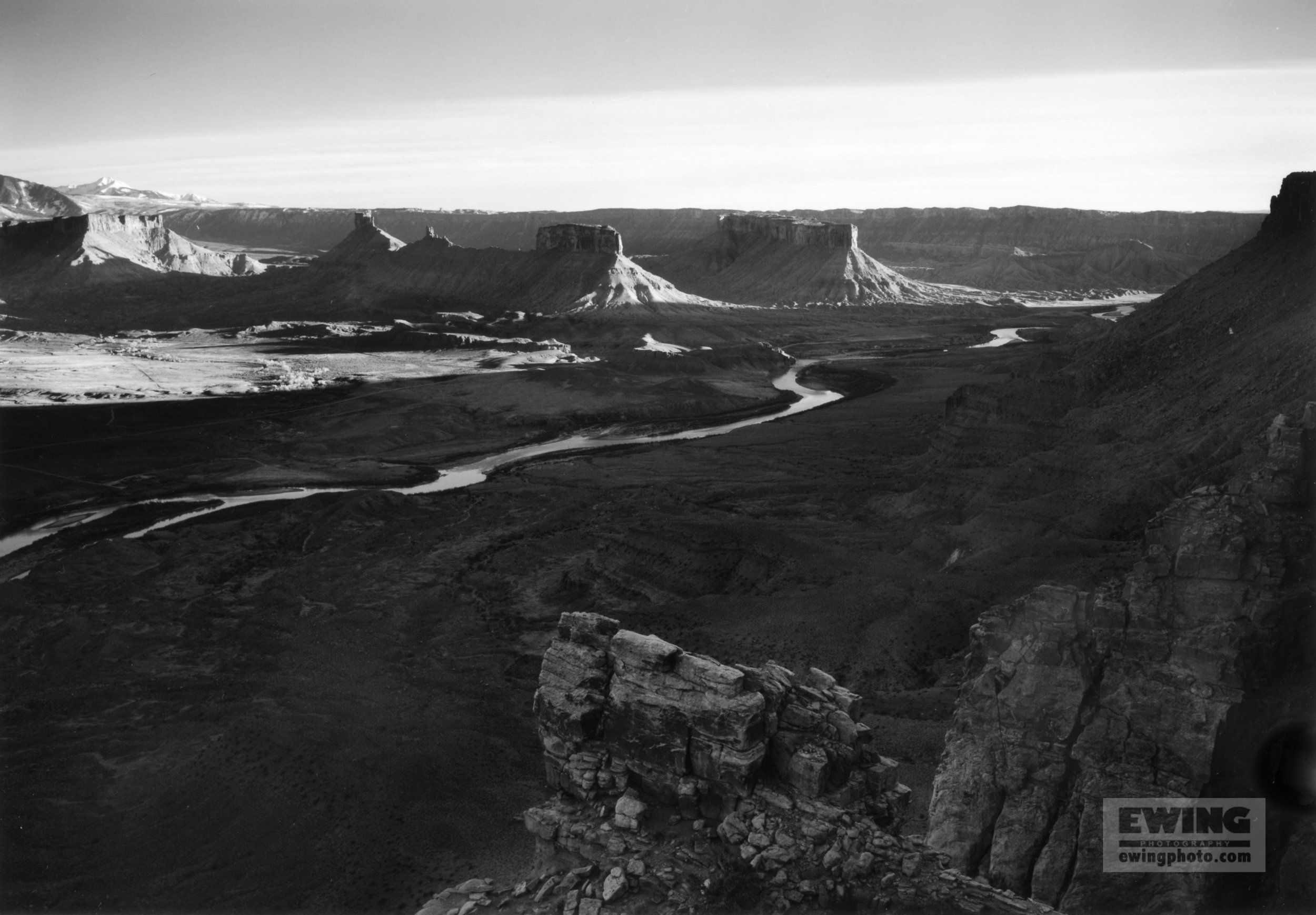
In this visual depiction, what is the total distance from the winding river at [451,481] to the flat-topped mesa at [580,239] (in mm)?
82855

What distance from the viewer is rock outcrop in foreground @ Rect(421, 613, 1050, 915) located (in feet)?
56.3

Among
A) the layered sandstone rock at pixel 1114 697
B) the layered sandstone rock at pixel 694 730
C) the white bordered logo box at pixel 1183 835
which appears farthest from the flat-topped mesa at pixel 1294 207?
the layered sandstone rock at pixel 694 730

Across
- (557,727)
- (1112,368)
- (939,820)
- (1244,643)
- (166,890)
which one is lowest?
(166,890)

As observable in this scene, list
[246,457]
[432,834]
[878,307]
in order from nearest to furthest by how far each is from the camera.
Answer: [432,834] < [246,457] < [878,307]

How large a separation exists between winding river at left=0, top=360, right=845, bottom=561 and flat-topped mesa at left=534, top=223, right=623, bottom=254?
8286 centimetres

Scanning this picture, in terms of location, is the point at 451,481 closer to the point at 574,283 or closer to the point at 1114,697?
the point at 1114,697

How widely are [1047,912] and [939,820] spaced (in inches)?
188

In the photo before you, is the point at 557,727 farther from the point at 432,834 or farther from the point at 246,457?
the point at 246,457

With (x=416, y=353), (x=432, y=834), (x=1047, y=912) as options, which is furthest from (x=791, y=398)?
(x=1047, y=912)

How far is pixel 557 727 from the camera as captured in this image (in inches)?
799

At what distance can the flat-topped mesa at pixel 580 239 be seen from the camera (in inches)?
7382

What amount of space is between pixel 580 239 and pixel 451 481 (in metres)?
124

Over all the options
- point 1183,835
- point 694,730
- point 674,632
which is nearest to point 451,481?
point 674,632

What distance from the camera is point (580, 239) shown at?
190750 millimetres
